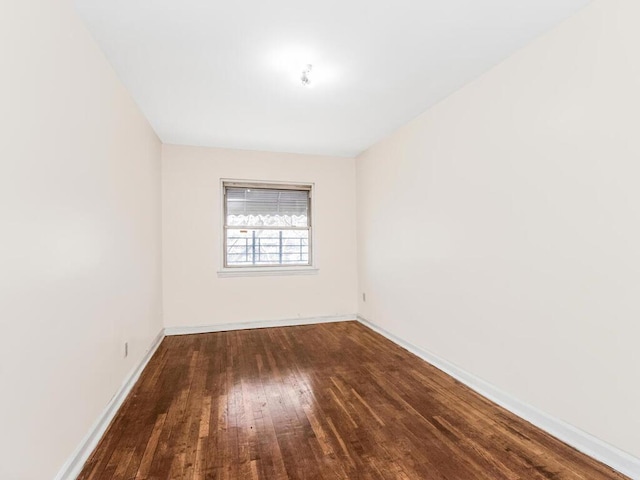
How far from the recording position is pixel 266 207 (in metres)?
4.66

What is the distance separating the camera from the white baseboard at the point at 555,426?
162 centimetres

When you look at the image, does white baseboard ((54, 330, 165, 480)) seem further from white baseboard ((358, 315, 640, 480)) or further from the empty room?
white baseboard ((358, 315, 640, 480))

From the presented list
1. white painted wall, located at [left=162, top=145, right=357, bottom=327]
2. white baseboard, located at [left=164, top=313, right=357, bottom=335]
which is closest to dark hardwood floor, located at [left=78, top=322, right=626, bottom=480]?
white baseboard, located at [left=164, top=313, right=357, bottom=335]

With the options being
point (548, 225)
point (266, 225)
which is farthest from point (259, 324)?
point (548, 225)

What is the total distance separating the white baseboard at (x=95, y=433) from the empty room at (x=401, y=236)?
0.05 ft

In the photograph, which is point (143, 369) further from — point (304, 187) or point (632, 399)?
point (632, 399)

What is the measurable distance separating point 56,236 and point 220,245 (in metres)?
2.79

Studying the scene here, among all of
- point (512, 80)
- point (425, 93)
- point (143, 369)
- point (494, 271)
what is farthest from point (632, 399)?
point (143, 369)

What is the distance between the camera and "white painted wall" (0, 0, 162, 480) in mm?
1229

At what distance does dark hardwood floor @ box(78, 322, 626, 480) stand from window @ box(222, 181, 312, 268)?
5.50 ft

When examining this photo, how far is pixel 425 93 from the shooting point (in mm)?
2846

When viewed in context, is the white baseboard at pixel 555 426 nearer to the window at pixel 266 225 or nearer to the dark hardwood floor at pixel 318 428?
the dark hardwood floor at pixel 318 428

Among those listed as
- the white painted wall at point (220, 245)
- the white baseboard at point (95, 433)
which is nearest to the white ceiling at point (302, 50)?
the white painted wall at point (220, 245)

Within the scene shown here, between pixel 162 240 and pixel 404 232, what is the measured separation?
2.97 meters
